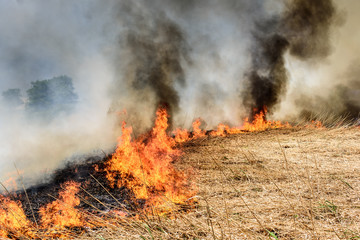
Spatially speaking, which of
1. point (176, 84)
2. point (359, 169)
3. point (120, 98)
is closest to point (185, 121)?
point (176, 84)

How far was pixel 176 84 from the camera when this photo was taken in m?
11.1

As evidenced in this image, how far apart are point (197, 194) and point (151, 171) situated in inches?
71.4

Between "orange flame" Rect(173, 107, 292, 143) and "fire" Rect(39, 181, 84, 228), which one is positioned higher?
"orange flame" Rect(173, 107, 292, 143)

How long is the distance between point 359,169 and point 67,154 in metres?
8.91

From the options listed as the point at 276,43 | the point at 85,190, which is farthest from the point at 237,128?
the point at 85,190

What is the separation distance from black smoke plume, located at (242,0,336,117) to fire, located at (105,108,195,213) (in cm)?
578

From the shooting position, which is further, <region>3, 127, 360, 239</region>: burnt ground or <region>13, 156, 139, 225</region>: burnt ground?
<region>13, 156, 139, 225</region>: burnt ground

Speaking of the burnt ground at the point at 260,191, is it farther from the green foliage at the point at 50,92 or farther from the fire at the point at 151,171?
the green foliage at the point at 50,92

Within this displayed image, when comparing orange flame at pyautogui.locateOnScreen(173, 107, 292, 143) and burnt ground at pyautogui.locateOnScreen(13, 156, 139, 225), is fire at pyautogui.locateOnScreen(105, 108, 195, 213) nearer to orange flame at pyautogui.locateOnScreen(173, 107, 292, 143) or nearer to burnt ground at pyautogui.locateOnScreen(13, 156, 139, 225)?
burnt ground at pyautogui.locateOnScreen(13, 156, 139, 225)

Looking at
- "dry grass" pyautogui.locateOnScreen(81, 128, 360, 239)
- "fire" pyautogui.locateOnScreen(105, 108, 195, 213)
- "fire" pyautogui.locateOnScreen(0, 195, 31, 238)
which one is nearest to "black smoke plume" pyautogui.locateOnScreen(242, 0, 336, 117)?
"dry grass" pyautogui.locateOnScreen(81, 128, 360, 239)

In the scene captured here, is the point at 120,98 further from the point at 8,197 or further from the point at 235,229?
the point at 235,229

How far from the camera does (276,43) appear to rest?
11.5m

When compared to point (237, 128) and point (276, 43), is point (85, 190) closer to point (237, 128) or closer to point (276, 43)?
point (237, 128)

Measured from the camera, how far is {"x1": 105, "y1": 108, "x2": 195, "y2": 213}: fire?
467 cm
